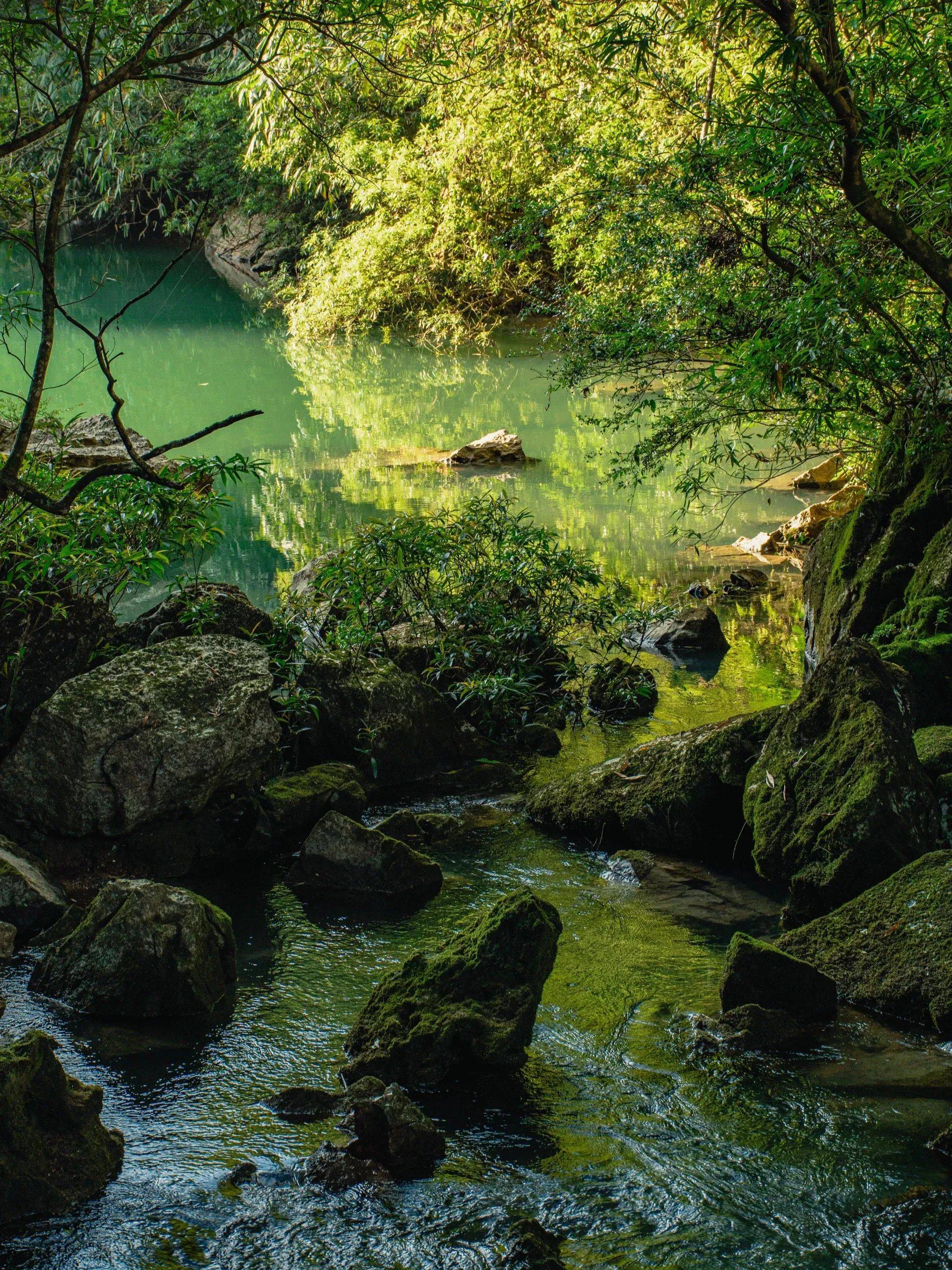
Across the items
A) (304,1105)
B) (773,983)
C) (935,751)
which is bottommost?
(773,983)

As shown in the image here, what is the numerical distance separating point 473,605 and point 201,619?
2.30 metres

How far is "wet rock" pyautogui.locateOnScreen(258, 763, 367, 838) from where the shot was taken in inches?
269

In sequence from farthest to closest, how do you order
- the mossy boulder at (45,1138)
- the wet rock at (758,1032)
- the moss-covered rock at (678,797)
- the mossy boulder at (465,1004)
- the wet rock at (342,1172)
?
1. the moss-covered rock at (678,797)
2. the wet rock at (758,1032)
3. the mossy boulder at (465,1004)
4. the wet rock at (342,1172)
5. the mossy boulder at (45,1138)

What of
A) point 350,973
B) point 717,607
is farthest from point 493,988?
point 717,607

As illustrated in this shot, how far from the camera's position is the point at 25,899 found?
554 centimetres

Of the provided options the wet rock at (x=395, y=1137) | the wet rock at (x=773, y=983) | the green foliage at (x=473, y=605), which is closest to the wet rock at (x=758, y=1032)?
the wet rock at (x=773, y=983)

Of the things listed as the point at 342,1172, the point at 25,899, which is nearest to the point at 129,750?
the point at 25,899

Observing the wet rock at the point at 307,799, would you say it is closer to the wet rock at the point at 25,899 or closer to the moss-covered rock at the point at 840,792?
the wet rock at the point at 25,899

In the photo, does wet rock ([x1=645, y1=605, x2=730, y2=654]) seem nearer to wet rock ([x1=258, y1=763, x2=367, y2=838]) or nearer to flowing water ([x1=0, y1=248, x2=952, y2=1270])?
flowing water ([x1=0, y1=248, x2=952, y2=1270])

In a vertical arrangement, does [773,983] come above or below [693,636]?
below

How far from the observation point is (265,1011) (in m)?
5.06

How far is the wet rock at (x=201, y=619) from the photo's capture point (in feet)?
26.1

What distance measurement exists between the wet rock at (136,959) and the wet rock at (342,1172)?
4.10 ft

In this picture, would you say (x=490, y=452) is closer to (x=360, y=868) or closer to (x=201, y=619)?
(x=201, y=619)
